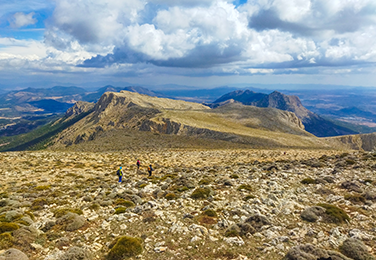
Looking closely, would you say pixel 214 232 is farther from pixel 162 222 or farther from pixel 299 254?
pixel 299 254

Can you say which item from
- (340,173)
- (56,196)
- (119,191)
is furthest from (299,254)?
(56,196)

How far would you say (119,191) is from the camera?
22.4 m

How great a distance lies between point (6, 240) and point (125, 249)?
658 centimetres

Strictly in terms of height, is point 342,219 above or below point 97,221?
above

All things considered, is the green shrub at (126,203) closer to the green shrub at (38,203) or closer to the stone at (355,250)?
the green shrub at (38,203)

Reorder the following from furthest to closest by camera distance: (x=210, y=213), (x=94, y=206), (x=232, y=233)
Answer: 1. (x=94, y=206)
2. (x=210, y=213)
3. (x=232, y=233)

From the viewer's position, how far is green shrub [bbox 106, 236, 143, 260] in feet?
34.4

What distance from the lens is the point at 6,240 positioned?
10.9 metres

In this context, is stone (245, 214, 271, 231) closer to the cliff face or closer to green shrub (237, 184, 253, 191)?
green shrub (237, 184, 253, 191)

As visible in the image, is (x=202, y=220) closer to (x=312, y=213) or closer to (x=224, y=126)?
(x=312, y=213)

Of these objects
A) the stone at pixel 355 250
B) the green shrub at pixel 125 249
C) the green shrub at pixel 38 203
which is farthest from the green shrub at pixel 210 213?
the green shrub at pixel 38 203

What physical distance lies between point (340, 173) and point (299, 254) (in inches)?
795

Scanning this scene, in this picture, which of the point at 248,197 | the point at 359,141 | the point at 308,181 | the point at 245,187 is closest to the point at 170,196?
the point at 248,197

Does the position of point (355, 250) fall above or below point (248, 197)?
above
